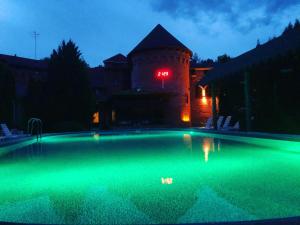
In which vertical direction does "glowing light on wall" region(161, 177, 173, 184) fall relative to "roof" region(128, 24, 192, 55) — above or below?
below

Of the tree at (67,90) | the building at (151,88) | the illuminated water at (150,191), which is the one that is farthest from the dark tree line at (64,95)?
the illuminated water at (150,191)

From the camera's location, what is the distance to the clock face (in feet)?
110

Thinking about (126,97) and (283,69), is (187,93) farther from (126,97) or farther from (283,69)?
(283,69)

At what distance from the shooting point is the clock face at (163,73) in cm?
3350

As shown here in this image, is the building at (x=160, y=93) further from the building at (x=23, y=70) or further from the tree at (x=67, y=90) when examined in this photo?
the building at (x=23, y=70)

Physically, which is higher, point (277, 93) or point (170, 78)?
point (170, 78)

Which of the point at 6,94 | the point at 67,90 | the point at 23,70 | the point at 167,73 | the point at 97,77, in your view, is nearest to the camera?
the point at 67,90

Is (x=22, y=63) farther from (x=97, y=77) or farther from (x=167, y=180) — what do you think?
(x=167, y=180)

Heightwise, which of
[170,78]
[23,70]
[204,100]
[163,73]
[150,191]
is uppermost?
[23,70]

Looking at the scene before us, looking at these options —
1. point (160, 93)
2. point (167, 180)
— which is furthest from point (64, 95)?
point (167, 180)

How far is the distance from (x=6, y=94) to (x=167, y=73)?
15.6 meters

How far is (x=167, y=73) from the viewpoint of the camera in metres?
33.5

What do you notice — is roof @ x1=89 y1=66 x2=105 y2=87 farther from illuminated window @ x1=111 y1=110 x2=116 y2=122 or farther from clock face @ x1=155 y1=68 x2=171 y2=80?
clock face @ x1=155 y1=68 x2=171 y2=80

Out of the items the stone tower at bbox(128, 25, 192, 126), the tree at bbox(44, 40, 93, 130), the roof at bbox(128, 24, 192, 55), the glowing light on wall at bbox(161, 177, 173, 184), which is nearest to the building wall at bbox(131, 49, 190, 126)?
the stone tower at bbox(128, 25, 192, 126)
